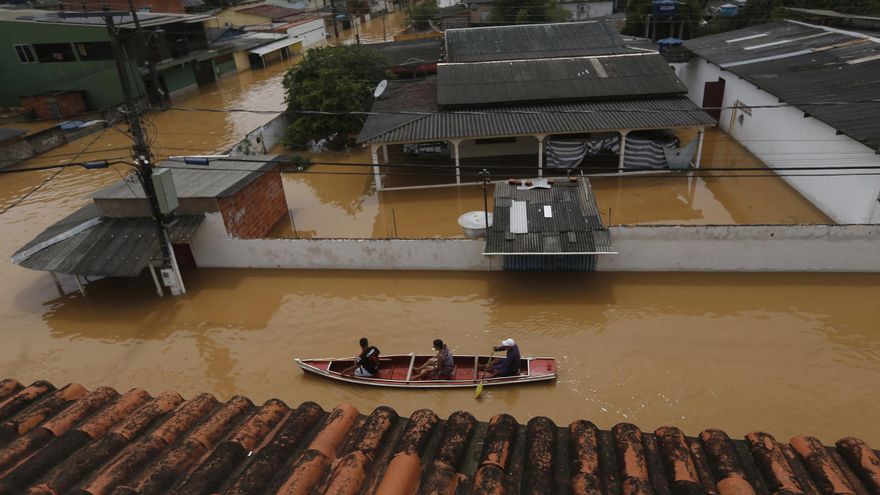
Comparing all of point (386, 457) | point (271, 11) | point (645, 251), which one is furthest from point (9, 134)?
point (271, 11)

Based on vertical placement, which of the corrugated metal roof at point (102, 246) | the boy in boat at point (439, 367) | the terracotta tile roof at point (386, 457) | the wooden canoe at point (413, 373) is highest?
the terracotta tile roof at point (386, 457)

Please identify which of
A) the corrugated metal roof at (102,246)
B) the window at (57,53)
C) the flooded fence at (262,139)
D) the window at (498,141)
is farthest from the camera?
the window at (57,53)

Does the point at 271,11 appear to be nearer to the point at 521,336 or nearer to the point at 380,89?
the point at 380,89

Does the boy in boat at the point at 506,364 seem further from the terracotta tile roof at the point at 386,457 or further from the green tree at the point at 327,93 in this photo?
the green tree at the point at 327,93

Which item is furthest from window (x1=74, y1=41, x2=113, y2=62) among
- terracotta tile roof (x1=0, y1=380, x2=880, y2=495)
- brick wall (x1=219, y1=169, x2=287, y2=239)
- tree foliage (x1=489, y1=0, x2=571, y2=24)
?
terracotta tile roof (x1=0, y1=380, x2=880, y2=495)

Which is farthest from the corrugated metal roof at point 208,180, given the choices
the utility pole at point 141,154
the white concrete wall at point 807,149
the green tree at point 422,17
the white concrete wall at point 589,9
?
the white concrete wall at point 589,9

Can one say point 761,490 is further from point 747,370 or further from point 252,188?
point 252,188
